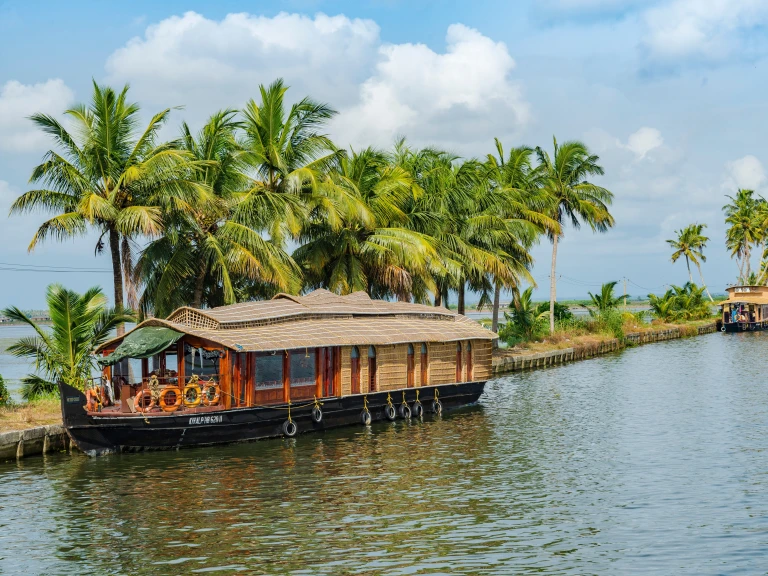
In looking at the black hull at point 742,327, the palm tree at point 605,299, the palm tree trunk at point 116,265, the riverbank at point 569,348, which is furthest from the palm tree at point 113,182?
the black hull at point 742,327

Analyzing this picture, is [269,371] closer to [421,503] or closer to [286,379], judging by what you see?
[286,379]

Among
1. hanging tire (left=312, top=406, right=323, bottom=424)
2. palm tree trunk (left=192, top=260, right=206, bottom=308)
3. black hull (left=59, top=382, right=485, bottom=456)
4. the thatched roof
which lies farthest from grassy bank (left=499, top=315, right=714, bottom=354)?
black hull (left=59, top=382, right=485, bottom=456)

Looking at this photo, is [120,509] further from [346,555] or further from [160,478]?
[346,555]

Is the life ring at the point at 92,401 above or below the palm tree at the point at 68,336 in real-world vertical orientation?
below

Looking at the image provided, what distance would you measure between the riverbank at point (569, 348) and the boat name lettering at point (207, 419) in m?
25.2

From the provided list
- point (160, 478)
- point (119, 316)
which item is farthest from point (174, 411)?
point (119, 316)

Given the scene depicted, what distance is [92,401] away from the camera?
23109mm

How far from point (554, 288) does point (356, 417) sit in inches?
1329

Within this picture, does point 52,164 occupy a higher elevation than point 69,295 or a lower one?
higher

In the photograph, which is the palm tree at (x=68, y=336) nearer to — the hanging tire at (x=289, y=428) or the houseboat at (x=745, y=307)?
the hanging tire at (x=289, y=428)

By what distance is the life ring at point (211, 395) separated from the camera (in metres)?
24.0

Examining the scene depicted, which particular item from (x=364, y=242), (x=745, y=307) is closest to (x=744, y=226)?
(x=745, y=307)

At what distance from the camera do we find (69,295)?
25.4 m

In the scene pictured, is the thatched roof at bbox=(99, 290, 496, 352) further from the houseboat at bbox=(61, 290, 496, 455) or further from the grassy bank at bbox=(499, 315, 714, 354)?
the grassy bank at bbox=(499, 315, 714, 354)
